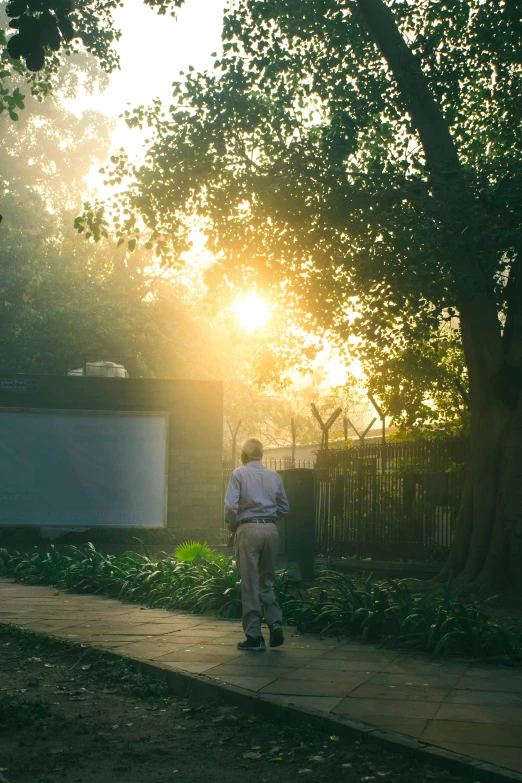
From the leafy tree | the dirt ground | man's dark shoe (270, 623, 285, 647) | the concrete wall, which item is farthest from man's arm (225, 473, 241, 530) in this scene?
the concrete wall

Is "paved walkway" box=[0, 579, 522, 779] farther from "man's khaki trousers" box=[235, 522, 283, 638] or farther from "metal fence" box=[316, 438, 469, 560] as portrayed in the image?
"metal fence" box=[316, 438, 469, 560]

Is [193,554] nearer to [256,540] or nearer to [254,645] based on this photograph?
[256,540]

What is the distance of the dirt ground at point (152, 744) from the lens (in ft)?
13.7

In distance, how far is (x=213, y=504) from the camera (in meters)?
19.8

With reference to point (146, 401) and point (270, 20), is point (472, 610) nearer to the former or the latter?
point (270, 20)

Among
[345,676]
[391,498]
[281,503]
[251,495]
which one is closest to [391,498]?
[391,498]

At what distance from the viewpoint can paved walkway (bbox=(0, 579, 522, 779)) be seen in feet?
15.0

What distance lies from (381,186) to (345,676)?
7.69 m

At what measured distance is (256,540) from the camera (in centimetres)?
723

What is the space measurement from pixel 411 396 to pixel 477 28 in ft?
23.2

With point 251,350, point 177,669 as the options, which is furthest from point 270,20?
point 177,669

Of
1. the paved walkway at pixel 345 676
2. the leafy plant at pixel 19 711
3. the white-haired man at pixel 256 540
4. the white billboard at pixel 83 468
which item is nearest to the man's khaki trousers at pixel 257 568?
the white-haired man at pixel 256 540

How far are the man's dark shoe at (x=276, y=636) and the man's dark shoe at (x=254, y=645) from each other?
6.5 inches

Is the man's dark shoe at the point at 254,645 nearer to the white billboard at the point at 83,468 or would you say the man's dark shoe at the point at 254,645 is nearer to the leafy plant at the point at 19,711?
the leafy plant at the point at 19,711
